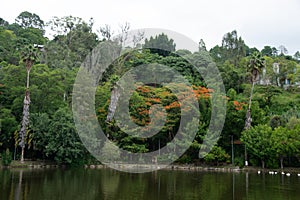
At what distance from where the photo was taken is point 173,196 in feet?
49.9

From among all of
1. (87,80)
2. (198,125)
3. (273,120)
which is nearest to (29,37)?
(87,80)

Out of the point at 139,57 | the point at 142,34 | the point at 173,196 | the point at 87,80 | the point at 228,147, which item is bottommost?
the point at 173,196

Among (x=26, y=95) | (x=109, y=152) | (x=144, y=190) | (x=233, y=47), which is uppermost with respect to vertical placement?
(x=233, y=47)

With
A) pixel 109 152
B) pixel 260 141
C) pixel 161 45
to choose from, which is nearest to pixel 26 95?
pixel 109 152

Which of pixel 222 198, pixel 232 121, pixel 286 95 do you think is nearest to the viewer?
pixel 222 198

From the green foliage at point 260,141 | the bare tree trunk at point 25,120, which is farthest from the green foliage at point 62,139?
the green foliage at point 260,141

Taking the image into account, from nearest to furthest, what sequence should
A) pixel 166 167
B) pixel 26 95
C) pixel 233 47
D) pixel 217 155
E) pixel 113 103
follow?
1. pixel 26 95
2. pixel 217 155
3. pixel 166 167
4. pixel 113 103
5. pixel 233 47

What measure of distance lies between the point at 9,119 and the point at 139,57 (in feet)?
62.5

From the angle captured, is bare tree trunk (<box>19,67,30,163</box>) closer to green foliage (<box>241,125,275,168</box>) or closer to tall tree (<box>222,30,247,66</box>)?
green foliage (<box>241,125,275,168</box>)

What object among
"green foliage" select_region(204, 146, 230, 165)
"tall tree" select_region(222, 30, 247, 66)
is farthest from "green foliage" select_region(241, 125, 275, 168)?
"tall tree" select_region(222, 30, 247, 66)

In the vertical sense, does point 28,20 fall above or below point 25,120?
above

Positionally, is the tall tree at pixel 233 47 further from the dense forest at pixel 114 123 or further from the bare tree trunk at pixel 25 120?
the bare tree trunk at pixel 25 120

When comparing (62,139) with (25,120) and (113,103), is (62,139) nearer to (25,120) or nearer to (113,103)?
(25,120)

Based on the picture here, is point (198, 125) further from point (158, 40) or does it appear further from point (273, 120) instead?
point (158, 40)
